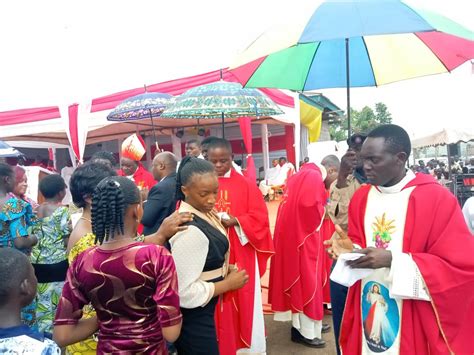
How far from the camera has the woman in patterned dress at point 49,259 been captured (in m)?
3.47

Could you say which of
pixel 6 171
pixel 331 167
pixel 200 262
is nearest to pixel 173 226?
pixel 200 262

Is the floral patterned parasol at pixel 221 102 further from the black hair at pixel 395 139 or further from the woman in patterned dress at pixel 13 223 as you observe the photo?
the black hair at pixel 395 139

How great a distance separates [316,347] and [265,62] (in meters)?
2.97

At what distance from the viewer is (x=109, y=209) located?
193 centimetres

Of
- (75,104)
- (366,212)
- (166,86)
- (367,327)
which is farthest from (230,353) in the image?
(166,86)

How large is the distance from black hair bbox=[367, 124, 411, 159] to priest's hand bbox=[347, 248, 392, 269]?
56 cm

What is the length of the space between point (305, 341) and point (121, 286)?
326 centimetres

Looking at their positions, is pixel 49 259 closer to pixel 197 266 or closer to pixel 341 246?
pixel 197 266

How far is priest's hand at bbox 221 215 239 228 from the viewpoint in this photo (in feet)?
12.2

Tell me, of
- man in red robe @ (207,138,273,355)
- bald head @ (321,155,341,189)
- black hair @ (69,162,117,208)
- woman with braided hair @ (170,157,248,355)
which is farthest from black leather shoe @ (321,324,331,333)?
black hair @ (69,162,117,208)

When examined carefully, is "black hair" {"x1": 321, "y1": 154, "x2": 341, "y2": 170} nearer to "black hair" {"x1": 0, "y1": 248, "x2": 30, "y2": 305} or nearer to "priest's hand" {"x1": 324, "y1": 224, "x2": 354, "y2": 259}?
"priest's hand" {"x1": 324, "y1": 224, "x2": 354, "y2": 259}

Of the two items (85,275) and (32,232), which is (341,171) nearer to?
(85,275)

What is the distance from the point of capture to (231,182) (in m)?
4.07

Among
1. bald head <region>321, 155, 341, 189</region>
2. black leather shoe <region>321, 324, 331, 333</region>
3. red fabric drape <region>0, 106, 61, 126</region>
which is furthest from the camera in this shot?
red fabric drape <region>0, 106, 61, 126</region>
